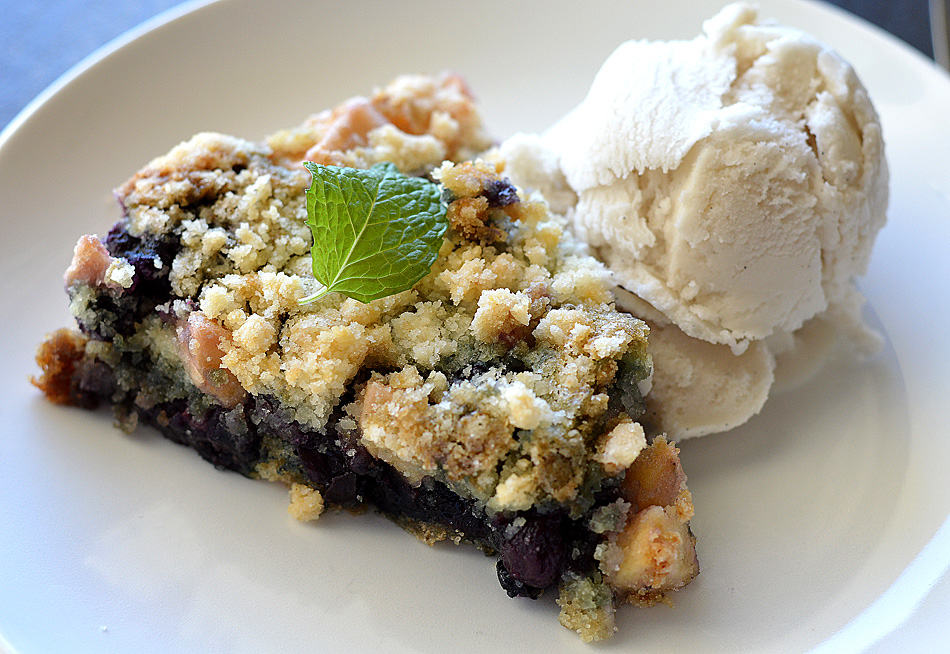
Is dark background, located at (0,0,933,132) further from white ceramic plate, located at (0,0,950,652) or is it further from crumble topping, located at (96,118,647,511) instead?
crumble topping, located at (96,118,647,511)

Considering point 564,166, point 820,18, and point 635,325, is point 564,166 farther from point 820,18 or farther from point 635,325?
point 820,18

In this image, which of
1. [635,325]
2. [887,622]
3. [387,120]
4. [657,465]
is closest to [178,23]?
[387,120]

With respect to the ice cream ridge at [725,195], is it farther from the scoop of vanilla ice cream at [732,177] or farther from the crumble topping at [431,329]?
the crumble topping at [431,329]

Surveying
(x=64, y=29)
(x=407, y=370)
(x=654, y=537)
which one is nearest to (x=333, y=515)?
(x=407, y=370)

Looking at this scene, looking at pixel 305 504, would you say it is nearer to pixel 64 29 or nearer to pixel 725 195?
pixel 725 195

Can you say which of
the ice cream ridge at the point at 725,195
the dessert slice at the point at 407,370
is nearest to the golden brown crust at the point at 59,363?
the dessert slice at the point at 407,370
